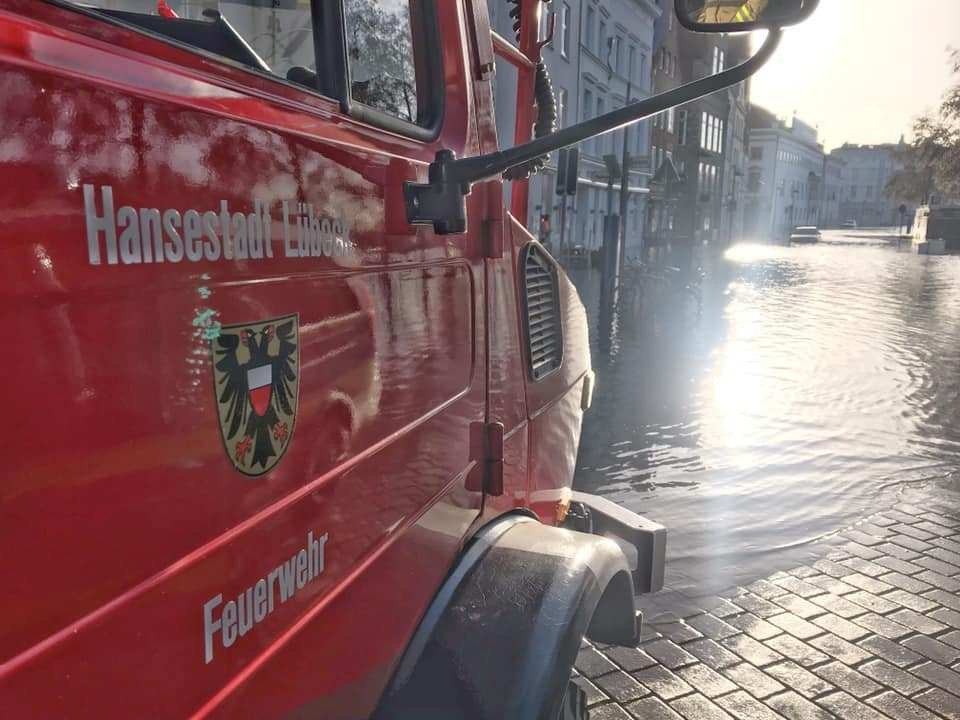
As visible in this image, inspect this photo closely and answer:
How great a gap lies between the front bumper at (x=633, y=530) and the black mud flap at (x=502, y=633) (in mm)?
1050

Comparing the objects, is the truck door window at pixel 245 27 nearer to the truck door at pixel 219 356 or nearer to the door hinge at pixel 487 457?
the truck door at pixel 219 356

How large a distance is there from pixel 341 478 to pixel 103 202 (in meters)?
0.67

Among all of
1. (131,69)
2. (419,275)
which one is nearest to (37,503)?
(131,69)

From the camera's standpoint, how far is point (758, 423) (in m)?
7.97

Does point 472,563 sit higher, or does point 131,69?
point 131,69

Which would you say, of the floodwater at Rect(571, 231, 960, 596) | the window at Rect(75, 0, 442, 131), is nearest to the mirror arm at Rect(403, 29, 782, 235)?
the window at Rect(75, 0, 442, 131)

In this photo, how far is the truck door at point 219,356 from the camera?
89 cm

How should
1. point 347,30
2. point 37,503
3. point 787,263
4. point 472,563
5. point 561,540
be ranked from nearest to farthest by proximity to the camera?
point 37,503 < point 347,30 < point 472,563 < point 561,540 < point 787,263

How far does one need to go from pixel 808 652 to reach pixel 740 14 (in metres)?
3.07

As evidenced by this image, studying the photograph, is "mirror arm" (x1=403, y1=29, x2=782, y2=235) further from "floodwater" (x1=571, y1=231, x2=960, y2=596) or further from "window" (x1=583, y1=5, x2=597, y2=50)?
"window" (x1=583, y1=5, x2=597, y2=50)

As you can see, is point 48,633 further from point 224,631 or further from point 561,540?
point 561,540

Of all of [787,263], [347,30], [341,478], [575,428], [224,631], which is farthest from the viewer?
[787,263]

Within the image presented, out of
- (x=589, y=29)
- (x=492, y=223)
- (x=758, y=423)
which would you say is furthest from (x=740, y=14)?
(x=589, y=29)

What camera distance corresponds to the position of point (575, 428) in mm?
3332
